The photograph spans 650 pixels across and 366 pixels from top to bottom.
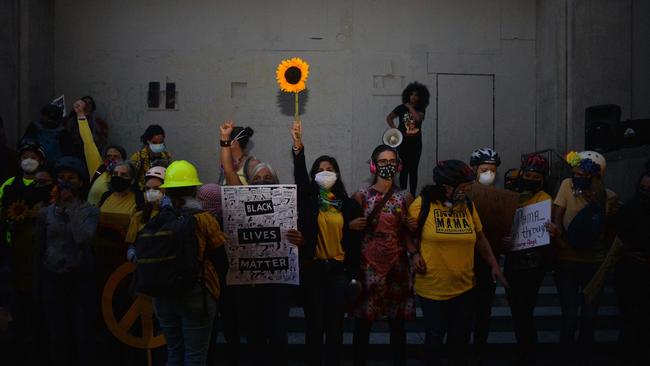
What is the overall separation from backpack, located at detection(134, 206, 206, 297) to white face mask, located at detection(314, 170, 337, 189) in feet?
5.62

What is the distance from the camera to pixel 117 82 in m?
13.2

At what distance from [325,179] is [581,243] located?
266 cm

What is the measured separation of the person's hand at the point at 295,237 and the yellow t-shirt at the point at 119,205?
1621 mm

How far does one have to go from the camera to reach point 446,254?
661 centimetres

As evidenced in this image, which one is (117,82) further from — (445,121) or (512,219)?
(512,219)

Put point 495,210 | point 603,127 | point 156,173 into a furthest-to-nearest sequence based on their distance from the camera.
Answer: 1. point 603,127
2. point 495,210
3. point 156,173

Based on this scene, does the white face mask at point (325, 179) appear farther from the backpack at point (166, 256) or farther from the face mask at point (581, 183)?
the face mask at point (581, 183)

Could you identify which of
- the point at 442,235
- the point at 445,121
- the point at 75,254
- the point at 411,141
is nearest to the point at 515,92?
the point at 445,121

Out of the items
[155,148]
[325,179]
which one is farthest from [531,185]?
[155,148]

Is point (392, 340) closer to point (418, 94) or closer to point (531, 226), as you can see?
point (531, 226)

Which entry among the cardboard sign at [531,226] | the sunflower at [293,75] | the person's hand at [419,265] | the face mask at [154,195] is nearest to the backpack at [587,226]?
the cardboard sign at [531,226]

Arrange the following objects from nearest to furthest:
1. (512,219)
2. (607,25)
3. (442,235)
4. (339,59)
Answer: (442,235), (512,219), (607,25), (339,59)

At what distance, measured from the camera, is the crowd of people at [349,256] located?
262 inches

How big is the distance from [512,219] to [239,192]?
2.70m
